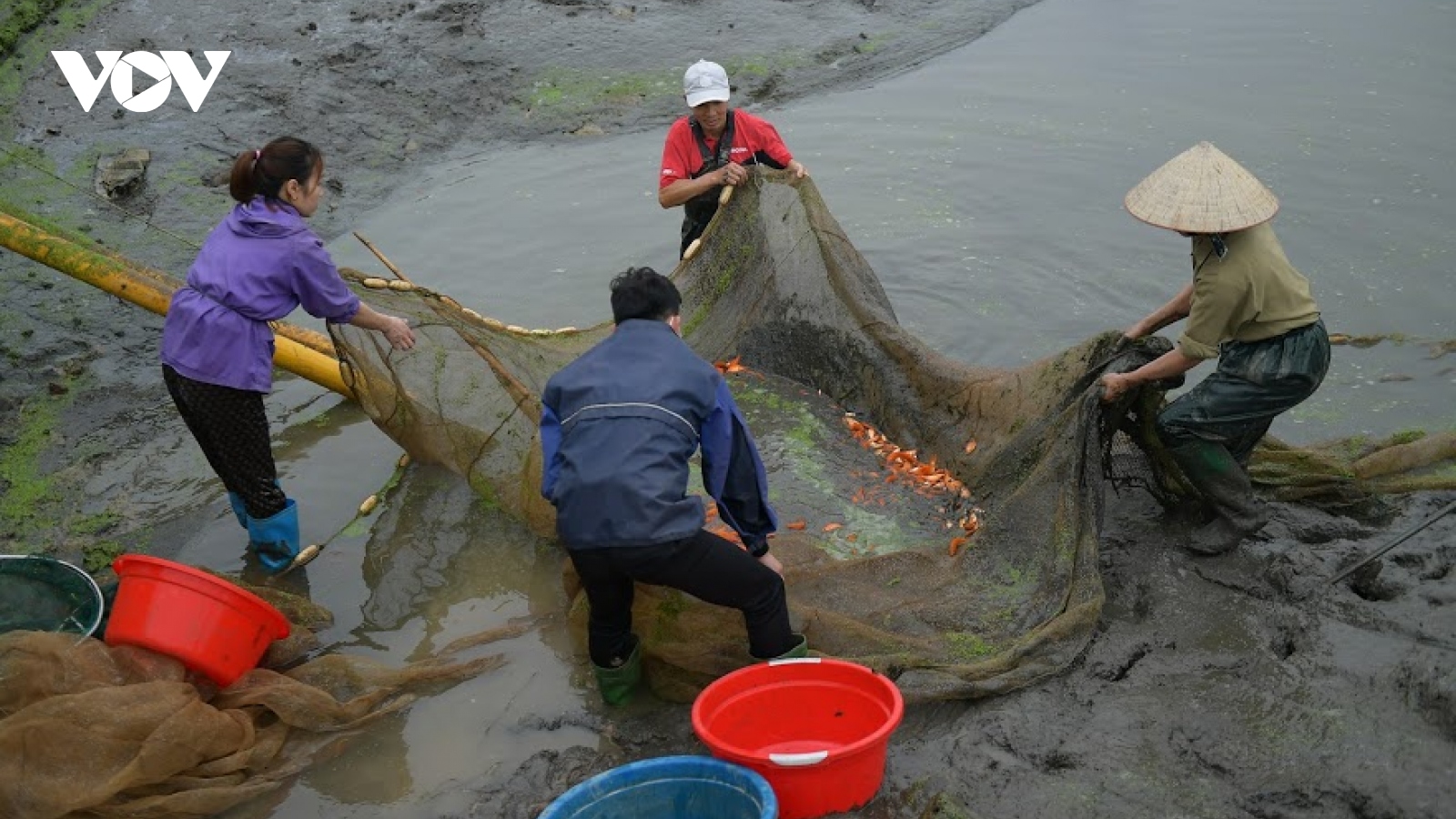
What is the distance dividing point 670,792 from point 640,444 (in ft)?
3.33

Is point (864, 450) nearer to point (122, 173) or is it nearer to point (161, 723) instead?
point (161, 723)

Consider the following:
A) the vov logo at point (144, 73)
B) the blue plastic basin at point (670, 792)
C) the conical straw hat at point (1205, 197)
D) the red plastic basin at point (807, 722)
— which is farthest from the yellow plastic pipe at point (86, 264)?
the vov logo at point (144, 73)

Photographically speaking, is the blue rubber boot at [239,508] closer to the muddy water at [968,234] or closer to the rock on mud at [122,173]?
the muddy water at [968,234]

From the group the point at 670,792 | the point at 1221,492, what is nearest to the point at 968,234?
the point at 1221,492

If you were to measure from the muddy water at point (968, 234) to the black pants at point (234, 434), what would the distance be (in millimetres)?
491

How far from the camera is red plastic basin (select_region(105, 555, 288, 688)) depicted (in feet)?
13.4

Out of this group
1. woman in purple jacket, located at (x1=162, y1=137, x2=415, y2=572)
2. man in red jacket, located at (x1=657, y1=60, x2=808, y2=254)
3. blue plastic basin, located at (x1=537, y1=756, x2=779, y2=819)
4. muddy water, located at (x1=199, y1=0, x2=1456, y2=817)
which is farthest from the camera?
man in red jacket, located at (x1=657, y1=60, x2=808, y2=254)

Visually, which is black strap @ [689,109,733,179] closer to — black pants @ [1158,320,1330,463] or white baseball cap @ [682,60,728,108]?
white baseball cap @ [682,60,728,108]

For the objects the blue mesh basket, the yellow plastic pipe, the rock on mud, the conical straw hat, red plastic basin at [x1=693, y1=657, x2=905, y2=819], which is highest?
the conical straw hat

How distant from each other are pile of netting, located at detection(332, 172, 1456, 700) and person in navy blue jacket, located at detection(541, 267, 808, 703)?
28 cm

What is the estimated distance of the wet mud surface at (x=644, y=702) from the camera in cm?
382

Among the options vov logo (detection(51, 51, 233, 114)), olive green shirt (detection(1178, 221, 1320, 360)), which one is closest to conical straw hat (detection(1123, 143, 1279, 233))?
olive green shirt (detection(1178, 221, 1320, 360))

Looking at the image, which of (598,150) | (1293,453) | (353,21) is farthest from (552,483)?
(353,21)

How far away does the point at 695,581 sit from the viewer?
3906 mm
